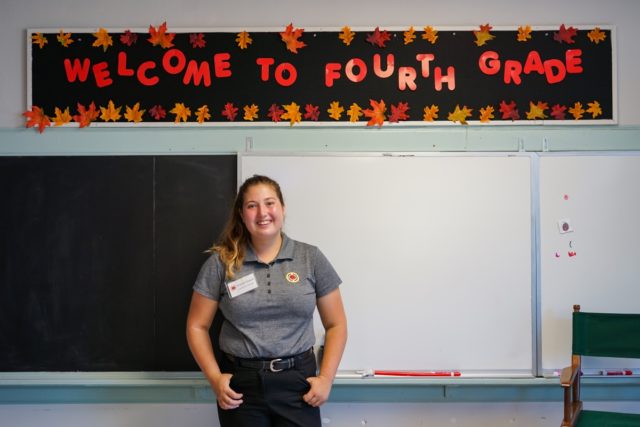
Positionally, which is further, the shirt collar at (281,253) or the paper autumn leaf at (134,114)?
the paper autumn leaf at (134,114)

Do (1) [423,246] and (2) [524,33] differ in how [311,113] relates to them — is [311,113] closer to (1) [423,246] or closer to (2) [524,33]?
(1) [423,246]

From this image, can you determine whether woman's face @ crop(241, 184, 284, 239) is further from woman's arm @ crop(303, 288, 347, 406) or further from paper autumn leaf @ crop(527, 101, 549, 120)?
paper autumn leaf @ crop(527, 101, 549, 120)

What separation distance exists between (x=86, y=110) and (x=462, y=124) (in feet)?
6.03

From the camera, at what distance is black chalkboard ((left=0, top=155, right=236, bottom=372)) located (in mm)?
2600

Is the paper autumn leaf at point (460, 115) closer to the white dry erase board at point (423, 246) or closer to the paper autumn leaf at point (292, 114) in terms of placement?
the white dry erase board at point (423, 246)

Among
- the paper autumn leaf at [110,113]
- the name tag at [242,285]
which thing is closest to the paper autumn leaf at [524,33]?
the name tag at [242,285]

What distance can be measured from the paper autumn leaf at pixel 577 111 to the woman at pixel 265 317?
1.49 metres

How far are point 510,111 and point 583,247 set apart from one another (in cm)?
74

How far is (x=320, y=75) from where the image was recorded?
2.64 metres

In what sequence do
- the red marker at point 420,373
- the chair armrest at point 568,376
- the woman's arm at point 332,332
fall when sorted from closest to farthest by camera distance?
the woman's arm at point 332,332 → the chair armrest at point 568,376 → the red marker at point 420,373

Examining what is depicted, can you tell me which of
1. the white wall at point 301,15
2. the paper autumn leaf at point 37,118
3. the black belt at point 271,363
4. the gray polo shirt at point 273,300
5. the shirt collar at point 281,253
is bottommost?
the black belt at point 271,363

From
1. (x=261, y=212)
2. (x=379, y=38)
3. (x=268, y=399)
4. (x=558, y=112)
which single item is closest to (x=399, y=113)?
(x=379, y=38)

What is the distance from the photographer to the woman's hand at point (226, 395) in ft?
6.19

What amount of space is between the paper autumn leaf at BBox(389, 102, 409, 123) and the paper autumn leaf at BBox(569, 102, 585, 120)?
2.63 feet
